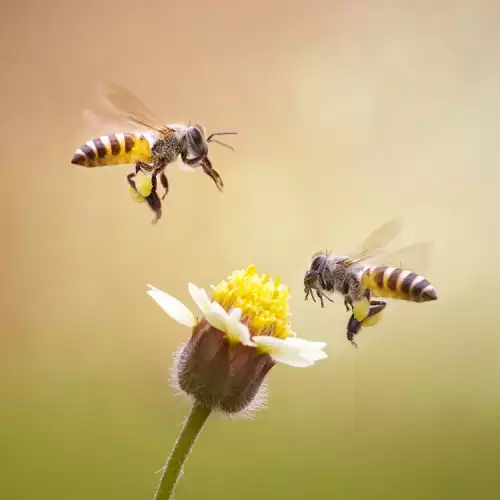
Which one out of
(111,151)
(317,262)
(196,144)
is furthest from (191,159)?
(317,262)

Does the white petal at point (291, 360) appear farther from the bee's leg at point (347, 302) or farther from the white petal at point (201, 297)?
the bee's leg at point (347, 302)

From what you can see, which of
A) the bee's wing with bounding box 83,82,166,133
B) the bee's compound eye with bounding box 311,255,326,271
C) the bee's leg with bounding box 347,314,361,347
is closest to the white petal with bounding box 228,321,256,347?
the bee's leg with bounding box 347,314,361,347

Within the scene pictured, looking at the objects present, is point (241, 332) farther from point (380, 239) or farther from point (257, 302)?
point (380, 239)

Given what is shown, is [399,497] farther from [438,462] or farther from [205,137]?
[205,137]

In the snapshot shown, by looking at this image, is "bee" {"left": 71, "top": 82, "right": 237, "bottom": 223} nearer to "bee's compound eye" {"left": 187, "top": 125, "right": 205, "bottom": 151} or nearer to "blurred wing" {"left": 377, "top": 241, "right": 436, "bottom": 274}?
"bee's compound eye" {"left": 187, "top": 125, "right": 205, "bottom": 151}

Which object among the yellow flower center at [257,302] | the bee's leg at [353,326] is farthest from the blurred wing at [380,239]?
the yellow flower center at [257,302]

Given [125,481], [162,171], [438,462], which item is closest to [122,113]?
[162,171]

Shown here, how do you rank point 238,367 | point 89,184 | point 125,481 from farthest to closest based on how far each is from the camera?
point 89,184 < point 125,481 < point 238,367
